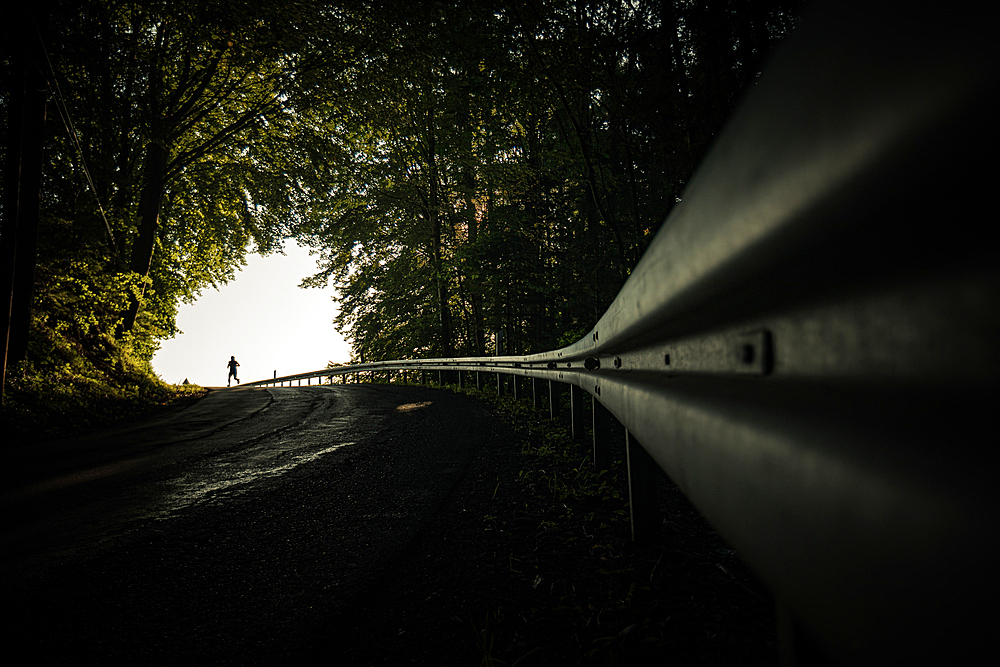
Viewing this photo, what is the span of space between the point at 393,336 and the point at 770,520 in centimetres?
2470

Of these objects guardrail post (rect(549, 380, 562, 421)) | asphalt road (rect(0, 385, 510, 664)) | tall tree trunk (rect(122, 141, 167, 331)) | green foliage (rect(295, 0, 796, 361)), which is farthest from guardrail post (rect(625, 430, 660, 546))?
tall tree trunk (rect(122, 141, 167, 331))

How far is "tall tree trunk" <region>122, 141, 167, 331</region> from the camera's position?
598 inches

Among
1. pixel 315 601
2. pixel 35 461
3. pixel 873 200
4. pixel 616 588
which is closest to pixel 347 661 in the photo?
pixel 315 601

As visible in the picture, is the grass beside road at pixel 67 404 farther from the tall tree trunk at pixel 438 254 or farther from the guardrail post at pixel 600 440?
the tall tree trunk at pixel 438 254

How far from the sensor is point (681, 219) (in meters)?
1.32

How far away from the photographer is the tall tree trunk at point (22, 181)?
8.35m

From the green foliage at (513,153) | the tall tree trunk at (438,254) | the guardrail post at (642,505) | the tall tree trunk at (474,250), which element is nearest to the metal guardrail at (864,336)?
the guardrail post at (642,505)

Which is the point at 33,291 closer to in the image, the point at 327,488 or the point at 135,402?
the point at 135,402

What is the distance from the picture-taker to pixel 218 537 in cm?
290

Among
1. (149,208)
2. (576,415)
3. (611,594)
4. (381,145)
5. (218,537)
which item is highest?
(381,145)

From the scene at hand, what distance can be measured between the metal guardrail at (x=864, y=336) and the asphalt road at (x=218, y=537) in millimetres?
1721

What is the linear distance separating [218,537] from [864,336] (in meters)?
3.30

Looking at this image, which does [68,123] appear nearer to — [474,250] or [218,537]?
[474,250]

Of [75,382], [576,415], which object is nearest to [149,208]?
[75,382]
